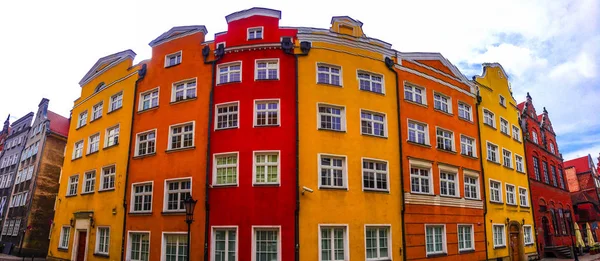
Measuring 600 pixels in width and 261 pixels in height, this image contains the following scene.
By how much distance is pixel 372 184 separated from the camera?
803 inches

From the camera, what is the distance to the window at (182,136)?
20902 millimetres

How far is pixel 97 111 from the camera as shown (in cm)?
2848

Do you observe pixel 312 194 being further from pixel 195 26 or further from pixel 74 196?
pixel 74 196

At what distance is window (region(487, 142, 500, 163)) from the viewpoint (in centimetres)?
2833

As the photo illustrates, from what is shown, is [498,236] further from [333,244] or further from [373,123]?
[333,244]

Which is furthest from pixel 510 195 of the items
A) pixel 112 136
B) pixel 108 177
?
pixel 112 136

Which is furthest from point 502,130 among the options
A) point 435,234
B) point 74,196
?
point 74,196

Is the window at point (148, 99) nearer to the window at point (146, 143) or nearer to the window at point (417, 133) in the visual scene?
the window at point (146, 143)

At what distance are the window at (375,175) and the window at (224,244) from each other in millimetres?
7155

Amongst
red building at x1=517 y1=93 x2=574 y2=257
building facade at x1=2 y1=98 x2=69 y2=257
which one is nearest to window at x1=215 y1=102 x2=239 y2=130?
red building at x1=517 y1=93 x2=574 y2=257

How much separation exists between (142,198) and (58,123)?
27382 millimetres

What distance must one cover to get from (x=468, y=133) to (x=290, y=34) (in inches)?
575

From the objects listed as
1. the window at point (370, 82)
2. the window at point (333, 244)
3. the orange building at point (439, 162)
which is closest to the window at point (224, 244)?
the window at point (333, 244)

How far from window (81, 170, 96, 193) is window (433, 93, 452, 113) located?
23.6m
